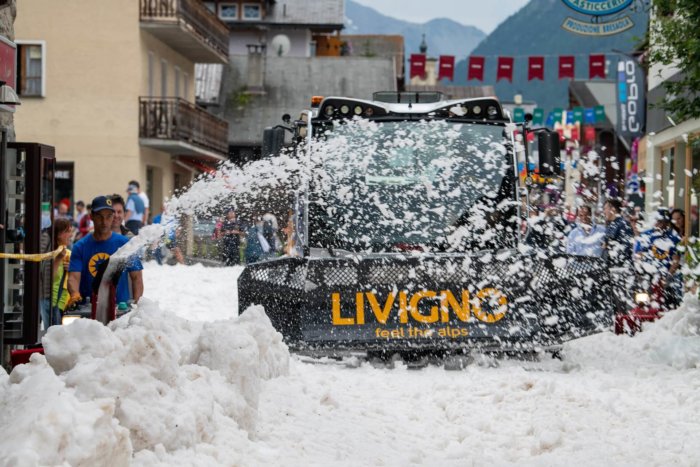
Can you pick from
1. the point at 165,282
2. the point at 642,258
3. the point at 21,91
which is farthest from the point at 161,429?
the point at 21,91

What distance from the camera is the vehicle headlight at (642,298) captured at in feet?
40.2

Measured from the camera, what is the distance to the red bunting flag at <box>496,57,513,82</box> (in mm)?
35062

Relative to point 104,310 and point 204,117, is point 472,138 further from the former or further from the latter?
point 204,117

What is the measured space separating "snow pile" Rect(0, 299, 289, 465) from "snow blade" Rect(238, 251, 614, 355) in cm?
247

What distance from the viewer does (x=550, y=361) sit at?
11070 mm

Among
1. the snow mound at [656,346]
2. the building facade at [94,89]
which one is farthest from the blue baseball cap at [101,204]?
the building facade at [94,89]

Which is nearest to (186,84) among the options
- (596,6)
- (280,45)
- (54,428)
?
(280,45)

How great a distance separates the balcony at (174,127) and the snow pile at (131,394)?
27468mm

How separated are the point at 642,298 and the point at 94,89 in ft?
80.0

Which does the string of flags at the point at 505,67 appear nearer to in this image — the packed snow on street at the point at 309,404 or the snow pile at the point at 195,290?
the snow pile at the point at 195,290

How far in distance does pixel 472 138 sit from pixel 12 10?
4.44 m

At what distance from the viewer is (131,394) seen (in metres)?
5.64

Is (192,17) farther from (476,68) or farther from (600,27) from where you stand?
(600,27)

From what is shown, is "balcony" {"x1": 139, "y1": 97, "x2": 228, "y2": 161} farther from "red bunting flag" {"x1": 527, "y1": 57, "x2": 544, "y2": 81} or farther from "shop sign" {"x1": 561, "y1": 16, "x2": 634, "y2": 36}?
"shop sign" {"x1": 561, "y1": 16, "x2": 634, "y2": 36}
